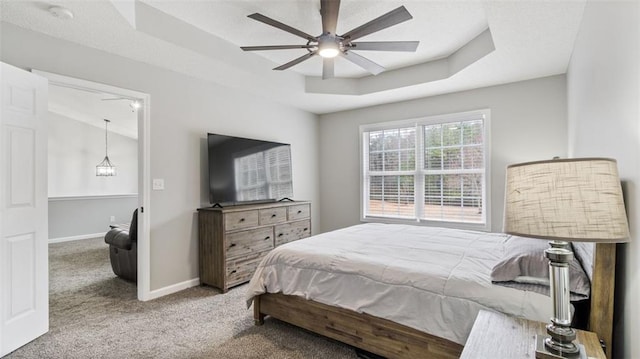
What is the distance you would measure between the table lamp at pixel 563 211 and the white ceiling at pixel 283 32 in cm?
165

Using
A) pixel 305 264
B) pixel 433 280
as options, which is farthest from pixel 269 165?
pixel 433 280

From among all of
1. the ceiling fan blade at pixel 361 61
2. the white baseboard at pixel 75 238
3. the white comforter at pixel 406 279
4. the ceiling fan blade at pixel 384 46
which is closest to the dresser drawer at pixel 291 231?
the white comforter at pixel 406 279

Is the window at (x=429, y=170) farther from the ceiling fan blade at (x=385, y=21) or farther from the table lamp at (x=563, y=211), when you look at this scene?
the table lamp at (x=563, y=211)

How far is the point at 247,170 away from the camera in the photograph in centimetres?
399

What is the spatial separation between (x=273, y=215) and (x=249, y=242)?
50 centimetres

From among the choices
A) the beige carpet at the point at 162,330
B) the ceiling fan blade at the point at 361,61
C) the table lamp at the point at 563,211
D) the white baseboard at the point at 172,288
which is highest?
the ceiling fan blade at the point at 361,61

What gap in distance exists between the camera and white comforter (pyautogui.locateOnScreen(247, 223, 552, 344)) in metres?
1.62

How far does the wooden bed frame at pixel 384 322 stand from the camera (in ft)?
4.00

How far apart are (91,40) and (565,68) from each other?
472cm

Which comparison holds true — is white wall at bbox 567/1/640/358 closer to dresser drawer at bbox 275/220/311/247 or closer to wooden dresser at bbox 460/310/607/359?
wooden dresser at bbox 460/310/607/359

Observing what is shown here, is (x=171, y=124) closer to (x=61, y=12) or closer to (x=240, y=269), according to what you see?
(x=61, y=12)

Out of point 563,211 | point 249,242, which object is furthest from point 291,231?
point 563,211

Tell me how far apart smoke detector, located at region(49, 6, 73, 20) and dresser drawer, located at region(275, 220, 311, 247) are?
288 cm

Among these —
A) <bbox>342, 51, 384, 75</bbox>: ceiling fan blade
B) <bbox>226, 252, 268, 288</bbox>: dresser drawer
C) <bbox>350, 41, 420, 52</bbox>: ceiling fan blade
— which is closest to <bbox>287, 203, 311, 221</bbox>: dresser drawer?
<bbox>226, 252, 268, 288</bbox>: dresser drawer
